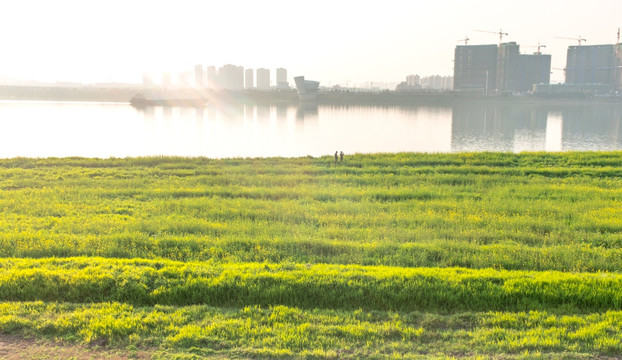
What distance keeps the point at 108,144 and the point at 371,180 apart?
2351 cm

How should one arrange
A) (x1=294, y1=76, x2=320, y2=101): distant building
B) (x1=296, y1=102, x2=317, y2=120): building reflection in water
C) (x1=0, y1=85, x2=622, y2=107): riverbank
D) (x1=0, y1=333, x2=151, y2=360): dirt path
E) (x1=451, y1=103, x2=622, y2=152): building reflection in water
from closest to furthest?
(x1=0, y1=333, x2=151, y2=360): dirt path → (x1=451, y1=103, x2=622, y2=152): building reflection in water → (x1=296, y1=102, x2=317, y2=120): building reflection in water → (x1=0, y1=85, x2=622, y2=107): riverbank → (x1=294, y1=76, x2=320, y2=101): distant building

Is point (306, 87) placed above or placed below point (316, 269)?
above

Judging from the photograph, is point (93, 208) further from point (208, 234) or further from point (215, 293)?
point (215, 293)

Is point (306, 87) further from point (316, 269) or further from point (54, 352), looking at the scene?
point (54, 352)

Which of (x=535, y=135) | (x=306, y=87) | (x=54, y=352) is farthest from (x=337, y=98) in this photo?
(x=54, y=352)

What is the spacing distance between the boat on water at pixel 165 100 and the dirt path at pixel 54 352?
10536 centimetres

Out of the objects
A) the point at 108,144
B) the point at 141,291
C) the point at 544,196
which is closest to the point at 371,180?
the point at 544,196

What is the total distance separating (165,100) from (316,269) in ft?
375

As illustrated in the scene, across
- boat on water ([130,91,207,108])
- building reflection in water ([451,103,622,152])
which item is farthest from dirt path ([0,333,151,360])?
boat on water ([130,91,207,108])

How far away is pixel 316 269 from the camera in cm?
652

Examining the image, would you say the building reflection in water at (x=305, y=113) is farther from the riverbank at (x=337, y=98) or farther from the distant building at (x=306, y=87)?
the distant building at (x=306, y=87)

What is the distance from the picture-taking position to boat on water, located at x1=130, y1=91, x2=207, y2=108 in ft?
351

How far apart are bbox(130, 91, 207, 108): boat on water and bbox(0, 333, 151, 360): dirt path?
105364 mm

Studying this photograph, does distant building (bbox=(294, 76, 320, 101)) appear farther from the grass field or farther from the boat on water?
the grass field
